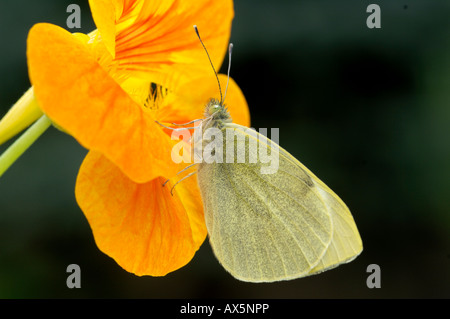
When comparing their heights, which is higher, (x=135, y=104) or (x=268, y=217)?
(x=135, y=104)

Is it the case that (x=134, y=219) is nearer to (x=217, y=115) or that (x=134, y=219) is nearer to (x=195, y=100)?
(x=217, y=115)

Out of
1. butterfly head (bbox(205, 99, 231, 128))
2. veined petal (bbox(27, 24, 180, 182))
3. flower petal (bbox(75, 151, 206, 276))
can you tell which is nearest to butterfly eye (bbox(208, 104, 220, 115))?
butterfly head (bbox(205, 99, 231, 128))

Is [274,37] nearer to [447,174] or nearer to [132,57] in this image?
[447,174]

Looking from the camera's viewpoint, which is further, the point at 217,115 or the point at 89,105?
the point at 217,115

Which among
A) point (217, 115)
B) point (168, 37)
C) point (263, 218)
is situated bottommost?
point (263, 218)

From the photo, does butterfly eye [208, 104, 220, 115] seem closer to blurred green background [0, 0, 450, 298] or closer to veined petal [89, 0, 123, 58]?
veined petal [89, 0, 123, 58]

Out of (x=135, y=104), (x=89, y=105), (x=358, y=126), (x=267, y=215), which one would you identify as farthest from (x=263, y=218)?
(x=358, y=126)
